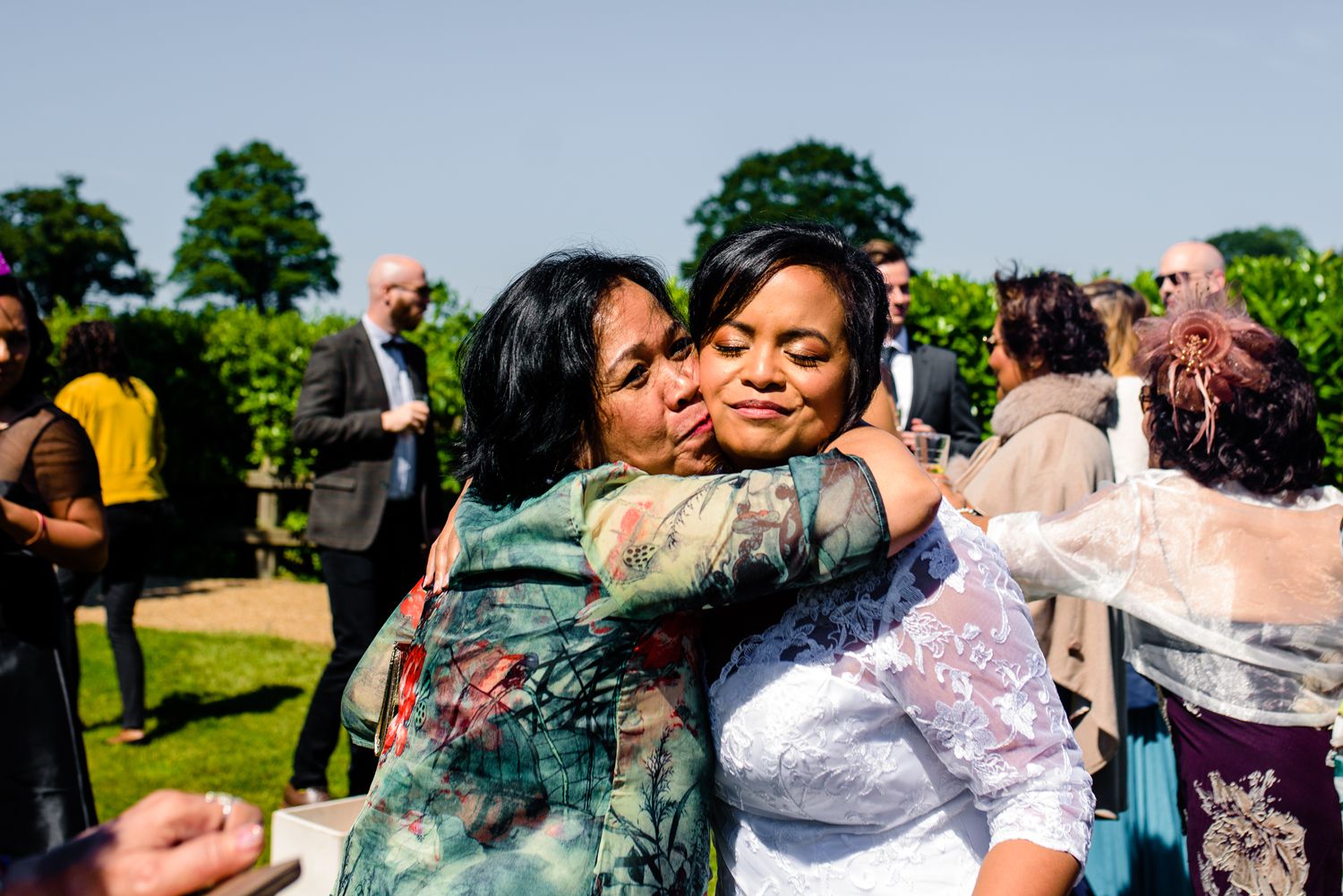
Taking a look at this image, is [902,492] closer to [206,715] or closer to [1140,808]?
[1140,808]

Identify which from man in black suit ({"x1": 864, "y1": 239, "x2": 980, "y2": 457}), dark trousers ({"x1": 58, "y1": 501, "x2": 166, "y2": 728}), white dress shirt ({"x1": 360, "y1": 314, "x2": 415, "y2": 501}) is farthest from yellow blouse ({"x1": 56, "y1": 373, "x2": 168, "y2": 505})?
man in black suit ({"x1": 864, "y1": 239, "x2": 980, "y2": 457})

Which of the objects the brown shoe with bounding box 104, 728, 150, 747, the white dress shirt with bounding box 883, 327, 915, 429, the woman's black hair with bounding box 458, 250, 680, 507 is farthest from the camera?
the brown shoe with bounding box 104, 728, 150, 747

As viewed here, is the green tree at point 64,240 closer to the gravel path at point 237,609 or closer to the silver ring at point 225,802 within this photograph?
the gravel path at point 237,609

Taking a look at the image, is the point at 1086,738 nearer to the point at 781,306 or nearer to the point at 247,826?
the point at 781,306

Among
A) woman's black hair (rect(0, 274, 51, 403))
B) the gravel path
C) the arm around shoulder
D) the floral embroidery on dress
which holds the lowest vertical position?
the gravel path

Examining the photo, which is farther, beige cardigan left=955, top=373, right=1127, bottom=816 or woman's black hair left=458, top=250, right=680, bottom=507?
beige cardigan left=955, top=373, right=1127, bottom=816

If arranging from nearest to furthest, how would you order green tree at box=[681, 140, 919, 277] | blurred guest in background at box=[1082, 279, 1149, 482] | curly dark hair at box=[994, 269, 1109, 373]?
curly dark hair at box=[994, 269, 1109, 373] → blurred guest in background at box=[1082, 279, 1149, 482] → green tree at box=[681, 140, 919, 277]

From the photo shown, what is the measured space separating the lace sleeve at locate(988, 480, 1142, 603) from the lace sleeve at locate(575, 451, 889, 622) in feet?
5.51

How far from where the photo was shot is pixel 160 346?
14.0 metres

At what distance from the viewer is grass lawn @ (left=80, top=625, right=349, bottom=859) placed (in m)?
6.23

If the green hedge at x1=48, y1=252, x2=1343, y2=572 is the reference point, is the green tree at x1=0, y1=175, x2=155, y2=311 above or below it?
above

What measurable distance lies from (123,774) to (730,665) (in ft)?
18.6

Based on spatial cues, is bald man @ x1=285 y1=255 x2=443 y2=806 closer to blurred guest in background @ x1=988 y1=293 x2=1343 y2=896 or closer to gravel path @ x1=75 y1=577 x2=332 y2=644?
blurred guest in background @ x1=988 y1=293 x2=1343 y2=896

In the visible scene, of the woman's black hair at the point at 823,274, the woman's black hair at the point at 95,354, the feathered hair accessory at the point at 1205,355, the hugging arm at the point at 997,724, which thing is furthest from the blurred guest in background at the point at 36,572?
the woman's black hair at the point at 95,354
